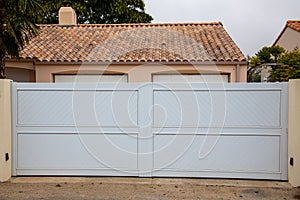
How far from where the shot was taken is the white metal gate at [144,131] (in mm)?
6031

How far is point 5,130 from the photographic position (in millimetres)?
5973

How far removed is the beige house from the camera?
11859mm

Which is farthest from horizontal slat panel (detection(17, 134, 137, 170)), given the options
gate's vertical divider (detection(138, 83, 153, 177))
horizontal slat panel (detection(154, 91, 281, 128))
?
horizontal slat panel (detection(154, 91, 281, 128))

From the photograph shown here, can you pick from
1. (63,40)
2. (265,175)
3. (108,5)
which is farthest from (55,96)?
(108,5)

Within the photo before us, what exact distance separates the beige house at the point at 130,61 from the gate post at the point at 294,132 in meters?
6.16

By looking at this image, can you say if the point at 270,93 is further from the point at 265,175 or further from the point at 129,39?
the point at 129,39

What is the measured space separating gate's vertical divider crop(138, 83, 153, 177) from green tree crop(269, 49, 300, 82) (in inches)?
326

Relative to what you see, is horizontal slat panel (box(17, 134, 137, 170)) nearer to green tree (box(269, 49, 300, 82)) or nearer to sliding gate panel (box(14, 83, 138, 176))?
sliding gate panel (box(14, 83, 138, 176))

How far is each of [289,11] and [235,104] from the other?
1608 cm

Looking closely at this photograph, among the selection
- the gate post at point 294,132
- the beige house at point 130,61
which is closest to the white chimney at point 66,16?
the beige house at point 130,61

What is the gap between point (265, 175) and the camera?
6031 millimetres

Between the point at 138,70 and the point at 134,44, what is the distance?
2.07m

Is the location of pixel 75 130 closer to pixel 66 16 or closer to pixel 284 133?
pixel 284 133

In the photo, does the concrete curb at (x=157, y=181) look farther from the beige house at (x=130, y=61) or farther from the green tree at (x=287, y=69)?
the green tree at (x=287, y=69)
